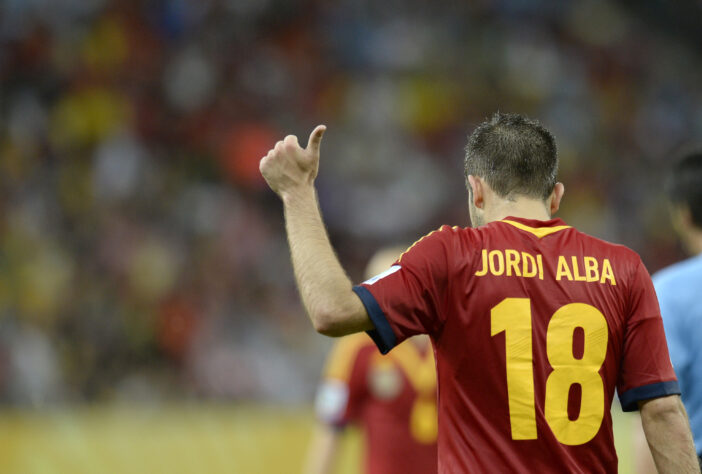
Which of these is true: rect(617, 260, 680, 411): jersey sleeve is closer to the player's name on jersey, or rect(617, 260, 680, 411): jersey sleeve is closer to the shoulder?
the player's name on jersey

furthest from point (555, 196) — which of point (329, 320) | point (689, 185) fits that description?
point (689, 185)

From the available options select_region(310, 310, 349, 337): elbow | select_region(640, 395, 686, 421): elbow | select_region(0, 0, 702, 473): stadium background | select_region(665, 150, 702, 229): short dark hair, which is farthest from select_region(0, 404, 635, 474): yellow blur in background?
select_region(310, 310, 349, 337): elbow

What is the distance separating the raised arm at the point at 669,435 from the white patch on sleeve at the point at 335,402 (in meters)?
3.01

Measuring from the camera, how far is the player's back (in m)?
2.70

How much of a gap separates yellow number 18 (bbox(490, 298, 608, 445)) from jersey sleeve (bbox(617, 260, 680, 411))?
0.31 ft

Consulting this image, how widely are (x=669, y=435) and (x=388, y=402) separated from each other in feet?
9.44

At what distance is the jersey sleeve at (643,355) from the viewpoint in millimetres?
2799

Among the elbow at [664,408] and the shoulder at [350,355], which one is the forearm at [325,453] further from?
the elbow at [664,408]

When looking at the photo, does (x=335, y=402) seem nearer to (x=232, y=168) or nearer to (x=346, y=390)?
(x=346, y=390)

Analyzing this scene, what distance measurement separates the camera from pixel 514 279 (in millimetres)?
2736

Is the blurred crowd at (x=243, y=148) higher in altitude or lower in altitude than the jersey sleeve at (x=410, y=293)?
higher

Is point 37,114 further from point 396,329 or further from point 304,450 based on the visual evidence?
point 396,329

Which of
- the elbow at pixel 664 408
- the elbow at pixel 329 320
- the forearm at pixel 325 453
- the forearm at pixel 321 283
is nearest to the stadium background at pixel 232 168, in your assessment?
the forearm at pixel 325 453

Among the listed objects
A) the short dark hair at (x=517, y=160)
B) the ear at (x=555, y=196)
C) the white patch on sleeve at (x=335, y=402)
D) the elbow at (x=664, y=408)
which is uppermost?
the short dark hair at (x=517, y=160)
